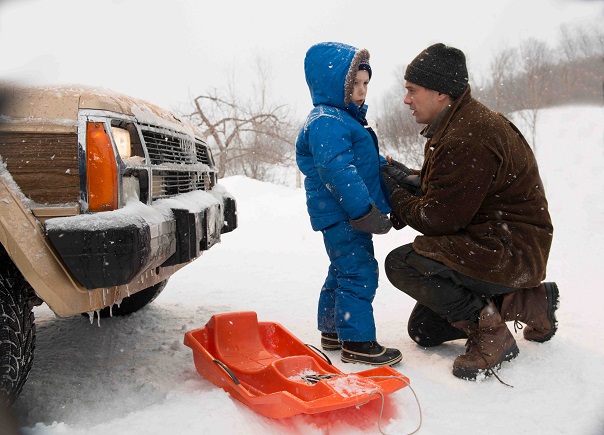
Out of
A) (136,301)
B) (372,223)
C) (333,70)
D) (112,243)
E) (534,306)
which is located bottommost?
(136,301)

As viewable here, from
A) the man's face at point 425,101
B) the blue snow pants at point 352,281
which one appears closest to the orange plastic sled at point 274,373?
the blue snow pants at point 352,281

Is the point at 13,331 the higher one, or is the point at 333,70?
the point at 333,70

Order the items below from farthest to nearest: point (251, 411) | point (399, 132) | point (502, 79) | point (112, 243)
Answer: point (399, 132) < point (502, 79) < point (251, 411) < point (112, 243)

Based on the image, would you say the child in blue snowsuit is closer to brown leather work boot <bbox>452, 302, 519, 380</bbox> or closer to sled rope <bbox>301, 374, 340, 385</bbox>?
brown leather work boot <bbox>452, 302, 519, 380</bbox>

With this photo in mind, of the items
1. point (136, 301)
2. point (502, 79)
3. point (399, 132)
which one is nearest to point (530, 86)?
point (502, 79)

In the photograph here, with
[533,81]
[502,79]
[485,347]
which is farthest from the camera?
[502,79]

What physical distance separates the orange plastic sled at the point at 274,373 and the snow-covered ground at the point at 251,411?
92 mm

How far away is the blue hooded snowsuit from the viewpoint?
2.92 metres

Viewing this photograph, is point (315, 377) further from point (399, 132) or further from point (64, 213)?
point (399, 132)

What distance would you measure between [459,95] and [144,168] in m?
1.91

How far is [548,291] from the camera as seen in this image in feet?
10.4

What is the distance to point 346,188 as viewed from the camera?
9.45ft

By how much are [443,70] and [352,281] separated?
54.0 inches

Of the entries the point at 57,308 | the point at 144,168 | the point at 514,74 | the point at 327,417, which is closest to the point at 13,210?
the point at 57,308
